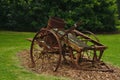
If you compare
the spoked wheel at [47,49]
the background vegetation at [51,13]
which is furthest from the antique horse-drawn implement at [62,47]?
the background vegetation at [51,13]

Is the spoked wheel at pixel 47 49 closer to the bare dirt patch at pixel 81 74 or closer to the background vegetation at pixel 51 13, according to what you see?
the bare dirt patch at pixel 81 74

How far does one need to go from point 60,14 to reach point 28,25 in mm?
2305

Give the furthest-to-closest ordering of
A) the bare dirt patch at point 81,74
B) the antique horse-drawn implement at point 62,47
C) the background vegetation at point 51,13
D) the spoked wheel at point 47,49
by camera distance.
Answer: the background vegetation at point 51,13
the spoked wheel at point 47,49
the antique horse-drawn implement at point 62,47
the bare dirt patch at point 81,74

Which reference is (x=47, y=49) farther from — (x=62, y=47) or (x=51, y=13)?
(x=51, y=13)

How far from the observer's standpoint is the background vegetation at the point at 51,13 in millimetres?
24922

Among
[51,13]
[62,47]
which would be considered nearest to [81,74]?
[62,47]

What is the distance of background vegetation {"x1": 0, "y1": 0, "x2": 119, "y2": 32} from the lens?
24.9 metres

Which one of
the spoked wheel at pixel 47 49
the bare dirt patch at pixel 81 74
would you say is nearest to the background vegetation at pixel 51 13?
the spoked wheel at pixel 47 49

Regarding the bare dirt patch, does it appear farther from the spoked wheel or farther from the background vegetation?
the background vegetation

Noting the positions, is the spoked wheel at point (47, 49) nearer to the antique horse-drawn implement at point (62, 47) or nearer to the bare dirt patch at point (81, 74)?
the antique horse-drawn implement at point (62, 47)

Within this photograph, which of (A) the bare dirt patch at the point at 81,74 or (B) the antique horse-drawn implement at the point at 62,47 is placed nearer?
(A) the bare dirt patch at the point at 81,74

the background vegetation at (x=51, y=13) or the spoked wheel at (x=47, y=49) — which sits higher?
the spoked wheel at (x=47, y=49)

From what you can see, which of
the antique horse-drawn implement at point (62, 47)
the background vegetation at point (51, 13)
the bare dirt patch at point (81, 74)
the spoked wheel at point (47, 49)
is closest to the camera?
the bare dirt patch at point (81, 74)

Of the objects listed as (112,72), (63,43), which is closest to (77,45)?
(63,43)
